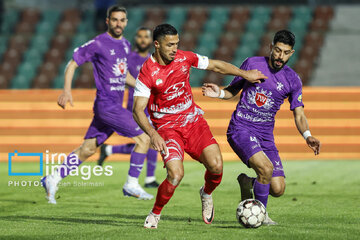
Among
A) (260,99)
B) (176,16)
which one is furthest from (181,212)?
(176,16)

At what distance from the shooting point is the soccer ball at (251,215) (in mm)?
6645

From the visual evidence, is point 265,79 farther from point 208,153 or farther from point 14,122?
point 14,122

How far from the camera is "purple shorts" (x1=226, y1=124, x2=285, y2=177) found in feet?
23.6

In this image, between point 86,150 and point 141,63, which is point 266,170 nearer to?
point 86,150

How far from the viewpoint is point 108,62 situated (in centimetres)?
938

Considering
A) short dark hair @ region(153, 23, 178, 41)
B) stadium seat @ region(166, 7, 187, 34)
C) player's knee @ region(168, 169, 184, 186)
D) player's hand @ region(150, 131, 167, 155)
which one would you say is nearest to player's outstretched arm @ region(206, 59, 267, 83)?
short dark hair @ region(153, 23, 178, 41)

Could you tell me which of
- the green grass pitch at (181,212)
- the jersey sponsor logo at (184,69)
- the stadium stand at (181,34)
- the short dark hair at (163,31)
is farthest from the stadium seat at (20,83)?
the short dark hair at (163,31)

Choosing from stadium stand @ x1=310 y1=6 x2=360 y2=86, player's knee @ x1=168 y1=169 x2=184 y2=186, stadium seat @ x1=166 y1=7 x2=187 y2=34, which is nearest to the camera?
player's knee @ x1=168 y1=169 x2=184 y2=186

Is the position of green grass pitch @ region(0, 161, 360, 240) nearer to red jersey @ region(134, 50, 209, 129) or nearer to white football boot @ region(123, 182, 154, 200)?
white football boot @ region(123, 182, 154, 200)

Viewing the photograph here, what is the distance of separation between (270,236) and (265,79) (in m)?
1.86

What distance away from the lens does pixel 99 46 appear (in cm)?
933

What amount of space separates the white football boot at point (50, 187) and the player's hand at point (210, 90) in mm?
2835

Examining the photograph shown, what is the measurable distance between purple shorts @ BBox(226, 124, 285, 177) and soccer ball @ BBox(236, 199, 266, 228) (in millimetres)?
626

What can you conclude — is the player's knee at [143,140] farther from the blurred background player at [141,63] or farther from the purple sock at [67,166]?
the blurred background player at [141,63]
